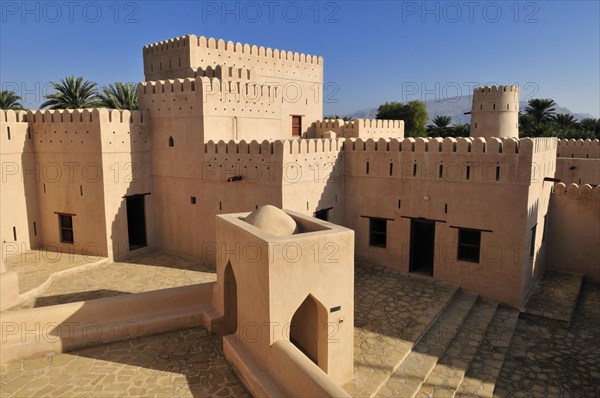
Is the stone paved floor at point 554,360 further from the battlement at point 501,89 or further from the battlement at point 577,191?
the battlement at point 501,89

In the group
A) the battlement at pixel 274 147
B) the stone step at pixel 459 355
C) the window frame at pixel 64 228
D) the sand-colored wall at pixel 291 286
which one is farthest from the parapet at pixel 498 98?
the window frame at pixel 64 228

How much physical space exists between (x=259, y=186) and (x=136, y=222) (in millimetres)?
5290

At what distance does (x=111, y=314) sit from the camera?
9.09 metres

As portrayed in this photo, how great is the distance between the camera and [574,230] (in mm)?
13820

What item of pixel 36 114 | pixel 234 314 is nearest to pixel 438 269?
pixel 234 314

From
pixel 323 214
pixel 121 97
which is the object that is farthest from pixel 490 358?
pixel 121 97

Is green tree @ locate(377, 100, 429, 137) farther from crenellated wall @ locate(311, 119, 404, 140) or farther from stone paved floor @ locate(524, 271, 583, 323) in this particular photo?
stone paved floor @ locate(524, 271, 583, 323)

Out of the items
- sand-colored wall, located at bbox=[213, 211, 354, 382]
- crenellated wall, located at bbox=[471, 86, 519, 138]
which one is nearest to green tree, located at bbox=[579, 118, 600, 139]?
crenellated wall, located at bbox=[471, 86, 519, 138]

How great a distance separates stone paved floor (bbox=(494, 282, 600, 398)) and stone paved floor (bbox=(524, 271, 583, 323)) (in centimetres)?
25

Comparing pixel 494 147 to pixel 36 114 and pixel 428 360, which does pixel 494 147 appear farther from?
pixel 36 114

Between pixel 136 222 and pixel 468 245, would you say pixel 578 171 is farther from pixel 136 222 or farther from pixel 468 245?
pixel 136 222

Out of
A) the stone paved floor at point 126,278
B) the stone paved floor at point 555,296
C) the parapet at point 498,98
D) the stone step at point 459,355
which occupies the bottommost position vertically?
the stone step at point 459,355

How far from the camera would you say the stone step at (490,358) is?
8.20 m

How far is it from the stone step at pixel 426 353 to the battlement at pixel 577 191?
5.20 meters
